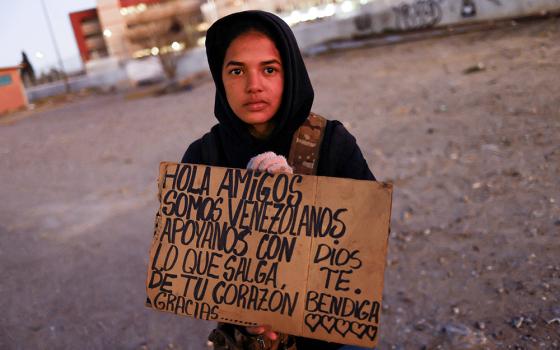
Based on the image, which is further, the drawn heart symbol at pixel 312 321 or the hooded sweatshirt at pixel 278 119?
the hooded sweatshirt at pixel 278 119

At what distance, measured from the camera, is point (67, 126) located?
1501 cm

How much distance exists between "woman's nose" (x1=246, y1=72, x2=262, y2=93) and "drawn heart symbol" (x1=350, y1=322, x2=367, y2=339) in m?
0.92

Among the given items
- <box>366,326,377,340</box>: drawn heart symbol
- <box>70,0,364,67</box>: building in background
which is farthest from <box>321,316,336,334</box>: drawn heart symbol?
<box>70,0,364,67</box>: building in background

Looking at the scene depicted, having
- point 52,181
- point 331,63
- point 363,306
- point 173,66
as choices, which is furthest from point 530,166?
point 173,66

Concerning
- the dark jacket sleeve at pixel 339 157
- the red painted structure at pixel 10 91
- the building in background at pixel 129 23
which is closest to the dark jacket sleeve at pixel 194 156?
the dark jacket sleeve at pixel 339 157

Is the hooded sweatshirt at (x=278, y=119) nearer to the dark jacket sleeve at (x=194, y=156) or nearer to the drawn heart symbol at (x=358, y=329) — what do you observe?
the dark jacket sleeve at (x=194, y=156)

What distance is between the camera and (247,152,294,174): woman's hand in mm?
1535

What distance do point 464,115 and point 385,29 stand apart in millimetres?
14730

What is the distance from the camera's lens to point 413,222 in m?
4.05

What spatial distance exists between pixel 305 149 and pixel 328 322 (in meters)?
0.65

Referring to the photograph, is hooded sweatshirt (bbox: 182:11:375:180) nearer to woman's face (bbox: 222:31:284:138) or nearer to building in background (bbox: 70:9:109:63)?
woman's face (bbox: 222:31:284:138)

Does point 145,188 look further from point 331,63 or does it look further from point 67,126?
point 331,63

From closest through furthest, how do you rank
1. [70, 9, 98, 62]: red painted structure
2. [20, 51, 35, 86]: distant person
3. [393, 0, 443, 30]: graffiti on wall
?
[393, 0, 443, 30]: graffiti on wall
[20, 51, 35, 86]: distant person
[70, 9, 98, 62]: red painted structure

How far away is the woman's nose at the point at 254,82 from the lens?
1.56 m
